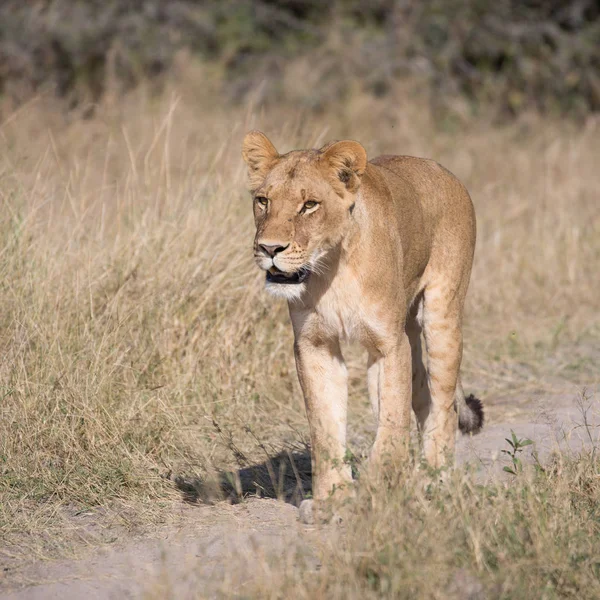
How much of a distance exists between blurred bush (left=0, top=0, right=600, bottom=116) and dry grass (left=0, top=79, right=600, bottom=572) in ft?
15.5

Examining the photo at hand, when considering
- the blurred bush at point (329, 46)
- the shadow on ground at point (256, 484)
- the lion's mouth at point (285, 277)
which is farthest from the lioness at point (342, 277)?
the blurred bush at point (329, 46)

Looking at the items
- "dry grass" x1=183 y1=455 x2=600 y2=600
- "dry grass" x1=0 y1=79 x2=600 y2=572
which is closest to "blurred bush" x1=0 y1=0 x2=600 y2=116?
"dry grass" x1=0 y1=79 x2=600 y2=572

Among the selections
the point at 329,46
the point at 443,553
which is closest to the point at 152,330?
the point at 443,553

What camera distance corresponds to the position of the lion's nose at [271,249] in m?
→ 3.62

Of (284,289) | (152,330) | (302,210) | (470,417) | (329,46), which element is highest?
(329,46)

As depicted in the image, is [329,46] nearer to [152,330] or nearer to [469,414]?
[152,330]

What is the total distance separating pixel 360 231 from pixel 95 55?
30.3ft

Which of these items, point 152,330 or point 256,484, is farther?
point 152,330

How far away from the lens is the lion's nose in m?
3.62

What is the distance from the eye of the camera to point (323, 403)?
161 inches

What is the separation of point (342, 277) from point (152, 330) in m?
1.58

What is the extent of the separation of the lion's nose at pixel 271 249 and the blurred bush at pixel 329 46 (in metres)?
8.54

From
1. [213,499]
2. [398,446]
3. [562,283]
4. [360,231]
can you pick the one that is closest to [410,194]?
[360,231]

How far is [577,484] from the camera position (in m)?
3.83
